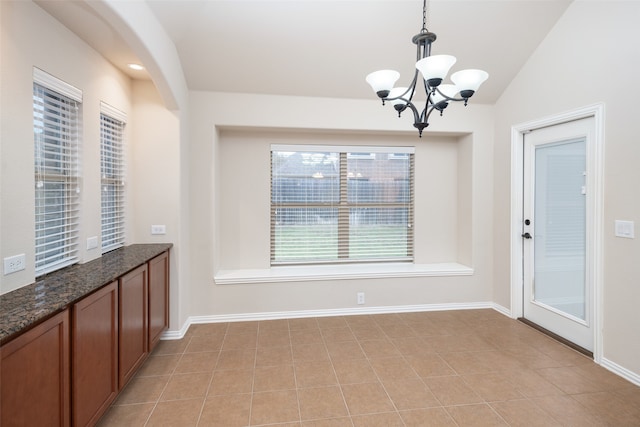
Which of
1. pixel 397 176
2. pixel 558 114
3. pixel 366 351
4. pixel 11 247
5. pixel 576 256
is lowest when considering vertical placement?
pixel 366 351

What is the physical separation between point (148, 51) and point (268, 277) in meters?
2.46

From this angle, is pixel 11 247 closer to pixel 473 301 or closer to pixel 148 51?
pixel 148 51

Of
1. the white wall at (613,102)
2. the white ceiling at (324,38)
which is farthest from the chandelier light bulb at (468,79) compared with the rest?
the white wall at (613,102)

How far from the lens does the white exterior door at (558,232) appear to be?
3.01m

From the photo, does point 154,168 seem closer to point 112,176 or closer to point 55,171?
point 112,176

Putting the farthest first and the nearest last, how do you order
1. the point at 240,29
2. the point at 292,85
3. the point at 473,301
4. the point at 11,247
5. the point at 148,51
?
the point at 473,301
the point at 292,85
the point at 240,29
the point at 148,51
the point at 11,247

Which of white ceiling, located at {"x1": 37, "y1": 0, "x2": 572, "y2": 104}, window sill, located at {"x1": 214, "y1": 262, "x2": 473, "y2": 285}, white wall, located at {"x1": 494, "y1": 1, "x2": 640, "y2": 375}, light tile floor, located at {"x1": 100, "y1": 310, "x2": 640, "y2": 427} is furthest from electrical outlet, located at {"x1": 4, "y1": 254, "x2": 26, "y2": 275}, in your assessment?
white wall, located at {"x1": 494, "y1": 1, "x2": 640, "y2": 375}

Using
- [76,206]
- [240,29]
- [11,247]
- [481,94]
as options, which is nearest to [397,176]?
[481,94]

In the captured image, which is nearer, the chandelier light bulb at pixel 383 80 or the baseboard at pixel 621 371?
the chandelier light bulb at pixel 383 80

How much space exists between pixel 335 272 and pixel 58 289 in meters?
Result: 2.72

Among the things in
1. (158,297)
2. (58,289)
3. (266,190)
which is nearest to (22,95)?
(58,289)

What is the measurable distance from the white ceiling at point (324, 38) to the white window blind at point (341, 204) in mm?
912

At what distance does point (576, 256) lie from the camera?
10.2ft

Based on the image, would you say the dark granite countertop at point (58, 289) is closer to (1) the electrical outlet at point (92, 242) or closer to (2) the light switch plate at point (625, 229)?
(1) the electrical outlet at point (92, 242)
